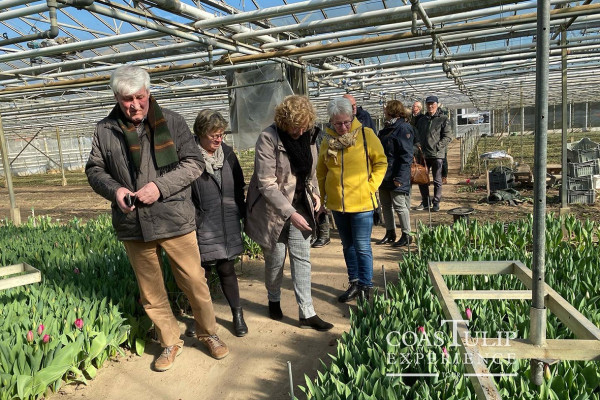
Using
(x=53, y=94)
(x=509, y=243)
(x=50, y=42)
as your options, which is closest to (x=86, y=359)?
(x=509, y=243)

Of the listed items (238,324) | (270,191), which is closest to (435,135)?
(270,191)

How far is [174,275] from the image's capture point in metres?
2.77

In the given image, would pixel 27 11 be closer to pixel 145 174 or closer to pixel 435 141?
pixel 145 174

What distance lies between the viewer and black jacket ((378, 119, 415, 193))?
15.3ft

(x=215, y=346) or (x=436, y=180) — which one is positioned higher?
(x=436, y=180)

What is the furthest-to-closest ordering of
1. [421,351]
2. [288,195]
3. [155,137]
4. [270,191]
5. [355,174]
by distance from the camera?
[355,174]
[288,195]
[270,191]
[155,137]
[421,351]

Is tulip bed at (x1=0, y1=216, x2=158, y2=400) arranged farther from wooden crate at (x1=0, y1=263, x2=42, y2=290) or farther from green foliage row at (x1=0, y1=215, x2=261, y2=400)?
wooden crate at (x1=0, y1=263, x2=42, y2=290)

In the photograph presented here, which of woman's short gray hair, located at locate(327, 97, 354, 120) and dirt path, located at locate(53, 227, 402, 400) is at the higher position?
woman's short gray hair, located at locate(327, 97, 354, 120)

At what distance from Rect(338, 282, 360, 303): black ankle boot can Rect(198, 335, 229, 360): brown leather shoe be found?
3.47 feet

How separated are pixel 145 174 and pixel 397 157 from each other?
2.86 metres

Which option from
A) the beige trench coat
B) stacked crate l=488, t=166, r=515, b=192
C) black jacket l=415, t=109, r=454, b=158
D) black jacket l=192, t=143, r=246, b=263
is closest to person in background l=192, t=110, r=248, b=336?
black jacket l=192, t=143, r=246, b=263

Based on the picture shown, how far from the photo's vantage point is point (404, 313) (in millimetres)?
2367

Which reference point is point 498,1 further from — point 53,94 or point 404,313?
point 53,94

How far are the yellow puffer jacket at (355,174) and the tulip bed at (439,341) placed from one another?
0.60 metres
